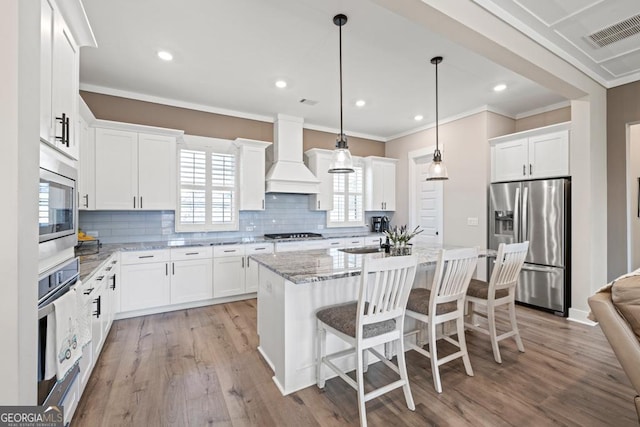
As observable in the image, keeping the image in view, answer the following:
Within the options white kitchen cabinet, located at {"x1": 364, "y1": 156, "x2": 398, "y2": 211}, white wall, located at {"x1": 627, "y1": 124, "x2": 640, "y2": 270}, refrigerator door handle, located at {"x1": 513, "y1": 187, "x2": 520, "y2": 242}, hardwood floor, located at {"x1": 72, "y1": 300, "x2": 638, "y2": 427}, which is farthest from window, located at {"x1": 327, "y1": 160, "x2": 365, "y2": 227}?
white wall, located at {"x1": 627, "y1": 124, "x2": 640, "y2": 270}

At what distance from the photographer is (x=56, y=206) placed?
159 centimetres

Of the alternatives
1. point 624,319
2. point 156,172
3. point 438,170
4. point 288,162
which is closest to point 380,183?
point 288,162

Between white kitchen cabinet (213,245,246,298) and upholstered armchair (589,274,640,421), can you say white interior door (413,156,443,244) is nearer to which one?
white kitchen cabinet (213,245,246,298)

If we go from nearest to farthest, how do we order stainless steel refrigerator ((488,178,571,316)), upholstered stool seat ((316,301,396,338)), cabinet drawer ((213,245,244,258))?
1. upholstered stool seat ((316,301,396,338))
2. stainless steel refrigerator ((488,178,571,316))
3. cabinet drawer ((213,245,244,258))

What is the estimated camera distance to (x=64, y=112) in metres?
1.72

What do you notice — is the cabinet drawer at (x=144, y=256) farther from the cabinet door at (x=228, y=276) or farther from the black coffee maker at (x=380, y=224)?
the black coffee maker at (x=380, y=224)

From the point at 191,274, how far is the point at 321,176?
2600mm

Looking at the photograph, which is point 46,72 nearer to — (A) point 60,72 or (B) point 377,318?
(A) point 60,72

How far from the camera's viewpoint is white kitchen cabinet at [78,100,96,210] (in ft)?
10.8

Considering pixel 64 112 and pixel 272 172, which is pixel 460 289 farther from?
pixel 272 172

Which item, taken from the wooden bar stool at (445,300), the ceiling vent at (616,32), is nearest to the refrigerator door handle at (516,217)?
the ceiling vent at (616,32)

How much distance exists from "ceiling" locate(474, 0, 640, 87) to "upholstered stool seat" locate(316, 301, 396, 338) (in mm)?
2379

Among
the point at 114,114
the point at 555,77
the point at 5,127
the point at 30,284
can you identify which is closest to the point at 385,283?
the point at 30,284

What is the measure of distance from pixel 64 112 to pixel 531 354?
403 cm
